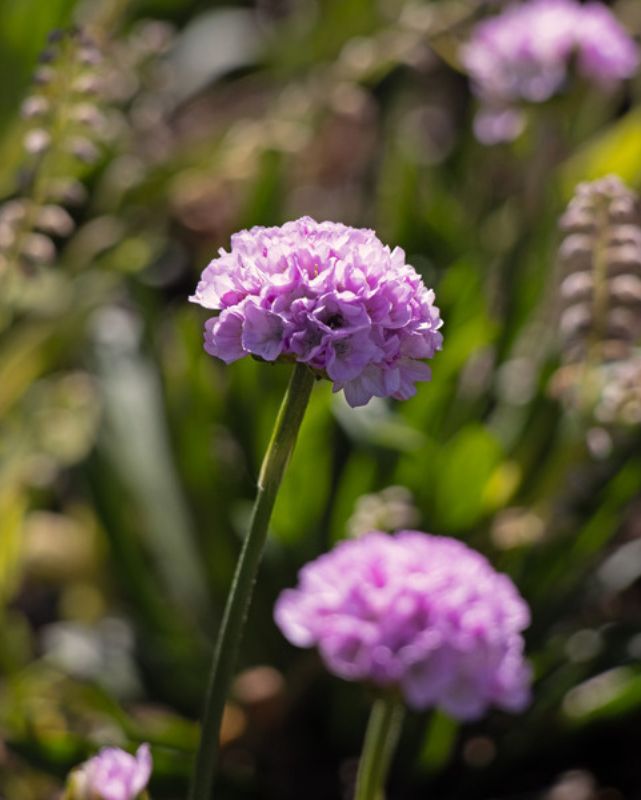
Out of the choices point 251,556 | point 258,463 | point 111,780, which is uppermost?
point 258,463

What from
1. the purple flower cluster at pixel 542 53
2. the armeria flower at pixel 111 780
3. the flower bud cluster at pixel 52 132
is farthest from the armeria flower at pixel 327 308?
the purple flower cluster at pixel 542 53

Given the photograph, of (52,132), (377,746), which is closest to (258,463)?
(52,132)

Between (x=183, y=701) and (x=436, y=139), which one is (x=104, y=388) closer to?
(x=183, y=701)

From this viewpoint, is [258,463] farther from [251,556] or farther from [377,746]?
[251,556]

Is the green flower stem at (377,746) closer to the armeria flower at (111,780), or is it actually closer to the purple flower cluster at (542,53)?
the armeria flower at (111,780)

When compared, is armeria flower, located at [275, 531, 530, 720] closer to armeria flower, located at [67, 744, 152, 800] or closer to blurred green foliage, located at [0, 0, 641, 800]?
armeria flower, located at [67, 744, 152, 800]
